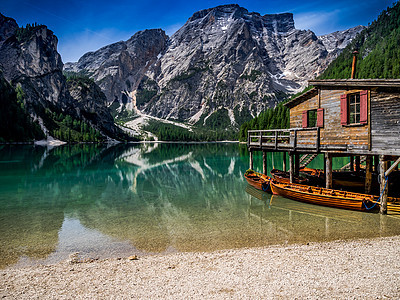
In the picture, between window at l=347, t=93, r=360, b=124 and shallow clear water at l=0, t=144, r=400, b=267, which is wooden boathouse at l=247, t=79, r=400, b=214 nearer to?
window at l=347, t=93, r=360, b=124

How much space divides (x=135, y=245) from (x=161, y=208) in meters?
7.76

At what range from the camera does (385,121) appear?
17.5 metres

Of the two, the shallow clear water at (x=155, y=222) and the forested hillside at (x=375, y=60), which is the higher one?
the forested hillside at (x=375, y=60)

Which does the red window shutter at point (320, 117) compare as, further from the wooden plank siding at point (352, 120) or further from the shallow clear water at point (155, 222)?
the shallow clear water at point (155, 222)

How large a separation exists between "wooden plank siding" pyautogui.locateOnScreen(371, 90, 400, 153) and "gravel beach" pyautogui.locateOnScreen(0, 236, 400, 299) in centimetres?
850

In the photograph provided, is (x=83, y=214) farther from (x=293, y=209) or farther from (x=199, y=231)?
(x=293, y=209)

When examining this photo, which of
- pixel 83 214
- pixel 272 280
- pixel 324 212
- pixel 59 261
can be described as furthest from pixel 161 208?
pixel 272 280

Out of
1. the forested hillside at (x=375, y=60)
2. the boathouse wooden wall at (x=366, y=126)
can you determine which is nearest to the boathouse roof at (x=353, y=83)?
the boathouse wooden wall at (x=366, y=126)

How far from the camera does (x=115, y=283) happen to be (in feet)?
28.6

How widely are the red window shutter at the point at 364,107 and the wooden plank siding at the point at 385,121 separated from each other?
35cm

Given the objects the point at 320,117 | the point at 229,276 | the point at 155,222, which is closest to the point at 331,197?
the point at 320,117

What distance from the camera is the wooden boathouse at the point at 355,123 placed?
56.4ft

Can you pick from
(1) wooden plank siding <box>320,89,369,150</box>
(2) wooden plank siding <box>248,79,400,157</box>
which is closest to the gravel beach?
(2) wooden plank siding <box>248,79,400,157</box>

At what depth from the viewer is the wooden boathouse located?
17.2m
